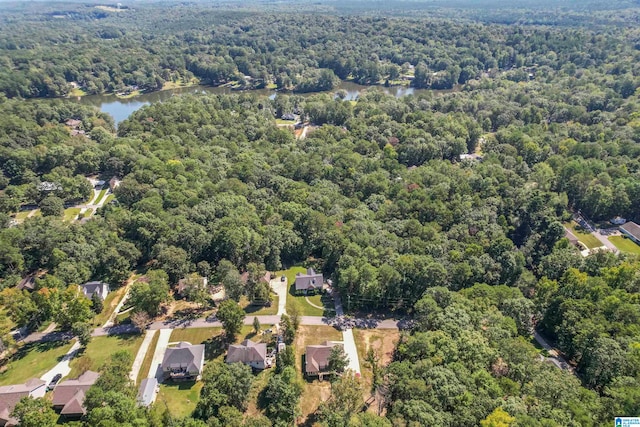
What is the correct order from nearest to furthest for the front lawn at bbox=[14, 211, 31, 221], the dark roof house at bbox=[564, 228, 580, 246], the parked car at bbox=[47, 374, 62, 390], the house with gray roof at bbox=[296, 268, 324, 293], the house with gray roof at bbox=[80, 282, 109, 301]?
the parked car at bbox=[47, 374, 62, 390] → the house with gray roof at bbox=[80, 282, 109, 301] → the house with gray roof at bbox=[296, 268, 324, 293] → the dark roof house at bbox=[564, 228, 580, 246] → the front lawn at bbox=[14, 211, 31, 221]

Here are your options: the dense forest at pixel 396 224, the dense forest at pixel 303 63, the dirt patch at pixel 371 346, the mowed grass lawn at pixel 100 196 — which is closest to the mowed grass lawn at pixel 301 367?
the dirt patch at pixel 371 346

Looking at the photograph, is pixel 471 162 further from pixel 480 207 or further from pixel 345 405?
pixel 345 405

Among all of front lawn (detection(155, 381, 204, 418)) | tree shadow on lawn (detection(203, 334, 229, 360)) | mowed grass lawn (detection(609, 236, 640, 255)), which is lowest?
mowed grass lawn (detection(609, 236, 640, 255))

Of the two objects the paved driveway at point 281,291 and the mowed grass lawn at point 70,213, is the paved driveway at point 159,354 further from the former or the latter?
the mowed grass lawn at point 70,213

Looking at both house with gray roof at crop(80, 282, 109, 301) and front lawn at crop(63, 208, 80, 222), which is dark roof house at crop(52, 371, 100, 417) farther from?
front lawn at crop(63, 208, 80, 222)

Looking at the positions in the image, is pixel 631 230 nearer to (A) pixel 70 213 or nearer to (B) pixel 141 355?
(B) pixel 141 355

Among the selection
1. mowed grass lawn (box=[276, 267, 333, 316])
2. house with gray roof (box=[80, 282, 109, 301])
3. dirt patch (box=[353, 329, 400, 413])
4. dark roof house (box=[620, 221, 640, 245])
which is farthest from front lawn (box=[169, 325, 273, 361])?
dark roof house (box=[620, 221, 640, 245])
